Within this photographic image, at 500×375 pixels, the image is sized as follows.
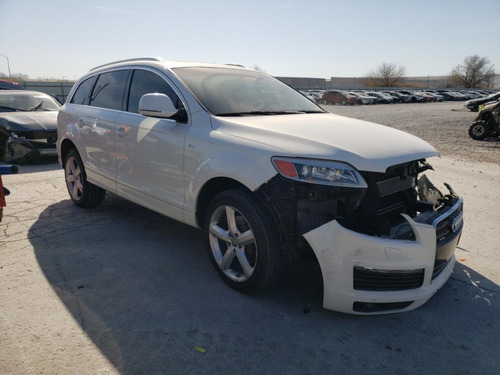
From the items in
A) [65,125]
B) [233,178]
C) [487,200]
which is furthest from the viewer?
[487,200]

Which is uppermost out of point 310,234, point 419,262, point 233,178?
point 233,178

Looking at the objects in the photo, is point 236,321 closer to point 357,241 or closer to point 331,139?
point 357,241

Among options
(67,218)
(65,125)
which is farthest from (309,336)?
(65,125)

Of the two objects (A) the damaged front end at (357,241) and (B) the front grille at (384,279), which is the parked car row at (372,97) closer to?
(A) the damaged front end at (357,241)

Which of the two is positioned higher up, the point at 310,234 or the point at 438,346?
the point at 310,234

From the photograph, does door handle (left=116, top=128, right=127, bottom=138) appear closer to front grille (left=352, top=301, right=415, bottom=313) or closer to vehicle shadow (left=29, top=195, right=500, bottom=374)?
vehicle shadow (left=29, top=195, right=500, bottom=374)

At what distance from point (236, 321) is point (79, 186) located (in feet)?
11.3

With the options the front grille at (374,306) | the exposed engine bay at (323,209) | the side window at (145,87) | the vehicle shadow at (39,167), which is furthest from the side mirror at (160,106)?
the vehicle shadow at (39,167)

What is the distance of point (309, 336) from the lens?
102 inches

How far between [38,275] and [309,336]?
2.36 metres

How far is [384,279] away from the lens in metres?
2.54

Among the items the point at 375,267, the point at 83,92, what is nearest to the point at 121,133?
the point at 83,92

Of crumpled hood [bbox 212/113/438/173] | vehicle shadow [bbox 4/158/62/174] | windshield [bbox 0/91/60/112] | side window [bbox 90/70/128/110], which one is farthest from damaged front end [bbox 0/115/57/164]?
crumpled hood [bbox 212/113/438/173]

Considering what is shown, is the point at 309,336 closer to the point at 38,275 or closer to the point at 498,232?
the point at 38,275
